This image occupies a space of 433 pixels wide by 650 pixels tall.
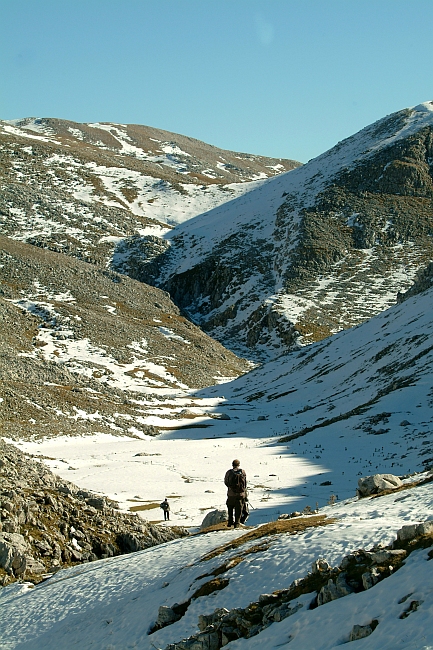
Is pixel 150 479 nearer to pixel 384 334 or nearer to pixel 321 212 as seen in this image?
pixel 384 334

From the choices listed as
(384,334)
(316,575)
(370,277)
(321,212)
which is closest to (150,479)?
(316,575)

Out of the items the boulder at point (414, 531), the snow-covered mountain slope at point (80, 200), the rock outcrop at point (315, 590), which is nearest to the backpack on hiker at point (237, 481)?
the rock outcrop at point (315, 590)

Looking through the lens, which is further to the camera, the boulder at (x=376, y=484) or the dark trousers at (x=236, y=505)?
the boulder at (x=376, y=484)

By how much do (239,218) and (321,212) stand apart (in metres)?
25.8

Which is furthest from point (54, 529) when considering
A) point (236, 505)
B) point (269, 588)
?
point (269, 588)

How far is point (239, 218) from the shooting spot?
166 m

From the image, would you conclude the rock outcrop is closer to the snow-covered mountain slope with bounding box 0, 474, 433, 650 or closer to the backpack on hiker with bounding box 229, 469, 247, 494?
the snow-covered mountain slope with bounding box 0, 474, 433, 650

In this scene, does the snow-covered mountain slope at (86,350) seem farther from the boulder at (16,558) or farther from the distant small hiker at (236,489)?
the distant small hiker at (236,489)

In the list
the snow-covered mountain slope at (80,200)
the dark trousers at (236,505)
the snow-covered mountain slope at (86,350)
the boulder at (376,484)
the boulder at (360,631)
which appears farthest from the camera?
the snow-covered mountain slope at (80,200)

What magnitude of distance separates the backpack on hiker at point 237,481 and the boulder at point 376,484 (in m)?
3.62

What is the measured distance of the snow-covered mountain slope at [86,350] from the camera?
55438 millimetres

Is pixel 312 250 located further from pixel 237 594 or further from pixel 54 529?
pixel 237 594

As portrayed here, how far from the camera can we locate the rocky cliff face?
1792 cm

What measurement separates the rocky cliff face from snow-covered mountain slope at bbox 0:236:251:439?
87.0 feet
